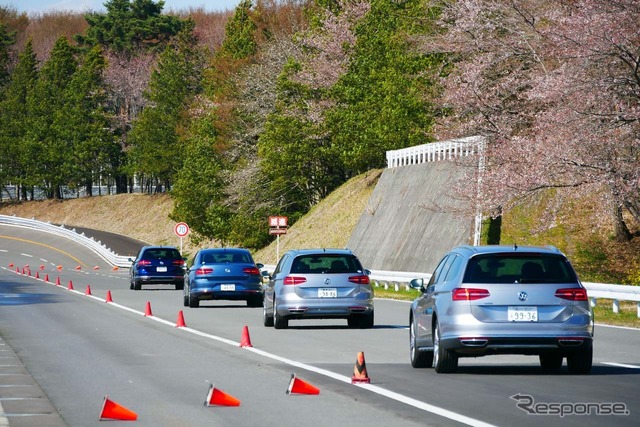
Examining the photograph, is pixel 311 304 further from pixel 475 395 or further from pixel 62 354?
pixel 475 395

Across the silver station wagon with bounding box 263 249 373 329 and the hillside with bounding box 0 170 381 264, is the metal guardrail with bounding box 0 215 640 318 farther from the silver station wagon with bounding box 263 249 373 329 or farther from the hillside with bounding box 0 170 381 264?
the hillside with bounding box 0 170 381 264

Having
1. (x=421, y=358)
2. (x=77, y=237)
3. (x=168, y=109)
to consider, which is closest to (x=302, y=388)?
(x=421, y=358)

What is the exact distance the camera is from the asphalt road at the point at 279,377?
12.0 m

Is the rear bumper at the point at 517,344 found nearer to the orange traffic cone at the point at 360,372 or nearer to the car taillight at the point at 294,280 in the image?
the orange traffic cone at the point at 360,372

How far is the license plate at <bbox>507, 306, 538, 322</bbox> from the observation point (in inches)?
611

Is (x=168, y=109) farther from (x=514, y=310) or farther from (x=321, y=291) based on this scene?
(x=514, y=310)

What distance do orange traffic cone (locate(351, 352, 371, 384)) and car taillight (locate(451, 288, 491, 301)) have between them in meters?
1.55

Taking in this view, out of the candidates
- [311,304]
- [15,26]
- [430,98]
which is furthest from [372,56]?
[15,26]

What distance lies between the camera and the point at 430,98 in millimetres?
56031

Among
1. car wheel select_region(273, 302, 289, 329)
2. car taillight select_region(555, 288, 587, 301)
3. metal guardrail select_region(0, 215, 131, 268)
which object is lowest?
metal guardrail select_region(0, 215, 131, 268)

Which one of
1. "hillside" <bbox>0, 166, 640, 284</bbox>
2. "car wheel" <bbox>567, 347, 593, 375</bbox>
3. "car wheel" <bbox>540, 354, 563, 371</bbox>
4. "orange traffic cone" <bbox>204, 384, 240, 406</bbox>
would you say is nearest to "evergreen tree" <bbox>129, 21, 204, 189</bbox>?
"hillside" <bbox>0, 166, 640, 284</bbox>

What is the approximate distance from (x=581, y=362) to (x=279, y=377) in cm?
358

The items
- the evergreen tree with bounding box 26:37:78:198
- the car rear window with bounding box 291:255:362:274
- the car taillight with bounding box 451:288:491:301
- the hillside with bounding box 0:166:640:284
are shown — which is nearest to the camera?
the car taillight with bounding box 451:288:491:301

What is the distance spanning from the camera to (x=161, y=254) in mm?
49156
